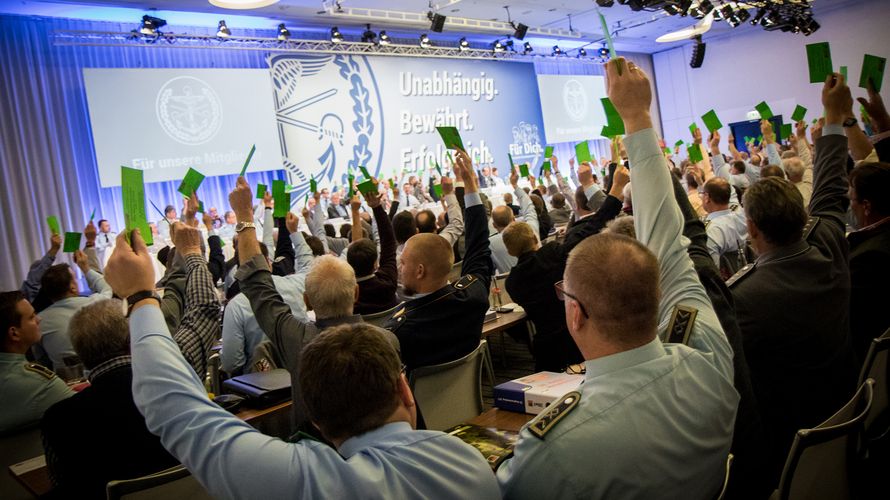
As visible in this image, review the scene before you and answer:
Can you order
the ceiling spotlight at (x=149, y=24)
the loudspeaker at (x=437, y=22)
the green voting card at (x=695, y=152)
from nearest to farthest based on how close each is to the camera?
the green voting card at (x=695, y=152)
the ceiling spotlight at (x=149, y=24)
the loudspeaker at (x=437, y=22)

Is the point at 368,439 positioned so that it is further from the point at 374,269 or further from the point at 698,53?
the point at 698,53

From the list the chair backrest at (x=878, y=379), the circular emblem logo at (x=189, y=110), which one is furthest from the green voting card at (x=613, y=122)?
the circular emblem logo at (x=189, y=110)

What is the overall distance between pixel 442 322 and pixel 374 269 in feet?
3.91

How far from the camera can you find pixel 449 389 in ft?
10.2

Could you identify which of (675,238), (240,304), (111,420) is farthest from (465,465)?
(240,304)

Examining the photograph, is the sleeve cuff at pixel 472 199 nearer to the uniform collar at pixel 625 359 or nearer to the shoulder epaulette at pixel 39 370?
the uniform collar at pixel 625 359

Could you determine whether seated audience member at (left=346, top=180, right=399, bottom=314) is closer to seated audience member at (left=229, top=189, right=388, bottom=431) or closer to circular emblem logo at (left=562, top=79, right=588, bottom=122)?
seated audience member at (left=229, top=189, right=388, bottom=431)

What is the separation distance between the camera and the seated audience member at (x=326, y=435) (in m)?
1.21

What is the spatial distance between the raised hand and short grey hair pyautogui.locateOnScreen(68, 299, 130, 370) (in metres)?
0.92

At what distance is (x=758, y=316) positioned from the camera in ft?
7.82

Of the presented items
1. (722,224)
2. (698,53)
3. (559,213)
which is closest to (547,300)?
(722,224)

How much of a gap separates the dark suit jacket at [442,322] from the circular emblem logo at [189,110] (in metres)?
9.79

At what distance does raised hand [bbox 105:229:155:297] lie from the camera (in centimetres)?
149

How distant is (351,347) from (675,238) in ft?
3.23
